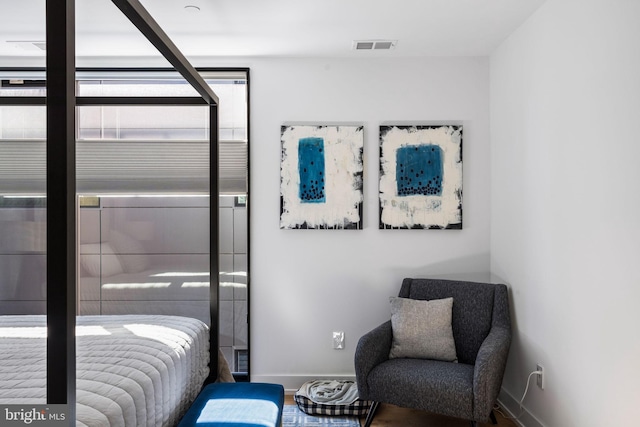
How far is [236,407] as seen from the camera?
218 cm

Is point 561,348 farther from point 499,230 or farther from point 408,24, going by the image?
point 408,24

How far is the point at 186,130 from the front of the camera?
3684mm

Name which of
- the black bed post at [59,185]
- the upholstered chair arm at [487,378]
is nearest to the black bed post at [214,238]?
the upholstered chair arm at [487,378]

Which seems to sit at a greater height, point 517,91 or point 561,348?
point 517,91

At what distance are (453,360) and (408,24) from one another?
2.08 metres

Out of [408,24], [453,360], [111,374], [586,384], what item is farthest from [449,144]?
[111,374]

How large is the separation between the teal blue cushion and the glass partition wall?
4.05ft

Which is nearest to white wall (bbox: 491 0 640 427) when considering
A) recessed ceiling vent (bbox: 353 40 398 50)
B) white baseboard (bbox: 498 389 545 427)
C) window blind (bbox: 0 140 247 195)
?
white baseboard (bbox: 498 389 545 427)

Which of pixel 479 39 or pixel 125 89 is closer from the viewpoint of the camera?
pixel 479 39

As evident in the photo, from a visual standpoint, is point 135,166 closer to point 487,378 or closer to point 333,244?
point 333,244

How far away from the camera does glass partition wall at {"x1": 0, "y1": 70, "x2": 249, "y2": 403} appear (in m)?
3.64

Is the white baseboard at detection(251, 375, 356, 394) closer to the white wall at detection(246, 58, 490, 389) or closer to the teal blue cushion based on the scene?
the white wall at detection(246, 58, 490, 389)

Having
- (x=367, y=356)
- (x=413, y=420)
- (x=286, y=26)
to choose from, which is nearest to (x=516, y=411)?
(x=413, y=420)

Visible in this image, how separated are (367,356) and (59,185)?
2.13 m
